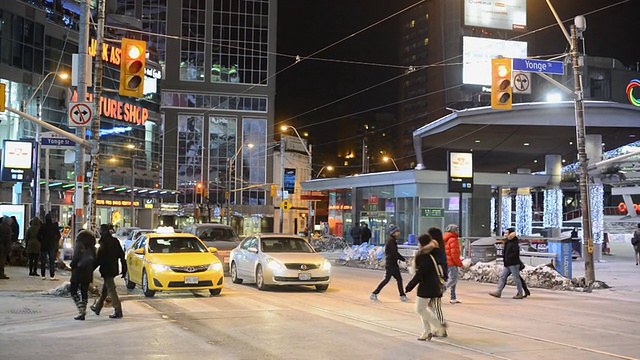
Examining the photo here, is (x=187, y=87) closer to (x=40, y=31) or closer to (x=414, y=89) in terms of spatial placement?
(x=40, y=31)

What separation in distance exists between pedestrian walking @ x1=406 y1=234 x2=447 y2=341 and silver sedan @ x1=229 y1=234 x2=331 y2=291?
726 centimetres

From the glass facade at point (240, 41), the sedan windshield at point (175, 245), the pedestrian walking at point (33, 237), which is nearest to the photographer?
the sedan windshield at point (175, 245)

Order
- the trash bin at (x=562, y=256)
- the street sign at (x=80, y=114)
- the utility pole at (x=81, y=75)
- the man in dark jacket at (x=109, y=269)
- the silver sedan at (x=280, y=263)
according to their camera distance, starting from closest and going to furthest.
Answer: the man in dark jacket at (x=109, y=269) → the street sign at (x=80, y=114) → the utility pole at (x=81, y=75) → the silver sedan at (x=280, y=263) → the trash bin at (x=562, y=256)

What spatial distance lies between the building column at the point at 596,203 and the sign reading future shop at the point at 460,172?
6.38 metres

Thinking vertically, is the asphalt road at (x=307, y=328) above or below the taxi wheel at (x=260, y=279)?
below

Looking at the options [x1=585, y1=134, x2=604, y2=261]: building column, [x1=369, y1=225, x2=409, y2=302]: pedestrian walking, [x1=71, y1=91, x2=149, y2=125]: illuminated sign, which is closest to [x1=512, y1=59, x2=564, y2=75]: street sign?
[x1=369, y1=225, x2=409, y2=302]: pedestrian walking

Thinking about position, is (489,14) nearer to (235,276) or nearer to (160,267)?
(235,276)

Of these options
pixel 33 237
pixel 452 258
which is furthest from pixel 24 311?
pixel 452 258

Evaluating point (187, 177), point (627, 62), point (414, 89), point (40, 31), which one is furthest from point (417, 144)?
point (414, 89)

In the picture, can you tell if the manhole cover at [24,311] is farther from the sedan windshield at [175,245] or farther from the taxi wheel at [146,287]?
the sedan windshield at [175,245]

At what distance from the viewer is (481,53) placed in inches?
2415

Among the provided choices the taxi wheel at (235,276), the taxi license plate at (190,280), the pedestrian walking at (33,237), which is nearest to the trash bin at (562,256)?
the taxi wheel at (235,276)

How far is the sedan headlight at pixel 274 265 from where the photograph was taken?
17359mm

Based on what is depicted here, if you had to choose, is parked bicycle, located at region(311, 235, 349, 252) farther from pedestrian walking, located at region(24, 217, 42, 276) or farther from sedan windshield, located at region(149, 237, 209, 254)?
sedan windshield, located at region(149, 237, 209, 254)
